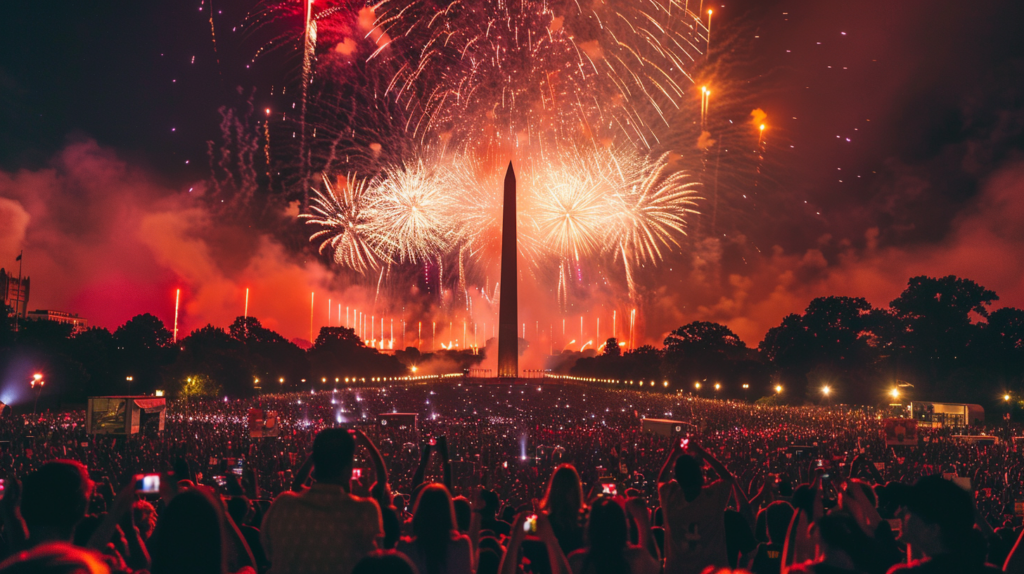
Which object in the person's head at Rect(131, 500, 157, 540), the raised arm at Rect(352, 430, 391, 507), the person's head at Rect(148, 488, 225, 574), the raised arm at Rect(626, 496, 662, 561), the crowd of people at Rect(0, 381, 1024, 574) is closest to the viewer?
the person's head at Rect(148, 488, 225, 574)

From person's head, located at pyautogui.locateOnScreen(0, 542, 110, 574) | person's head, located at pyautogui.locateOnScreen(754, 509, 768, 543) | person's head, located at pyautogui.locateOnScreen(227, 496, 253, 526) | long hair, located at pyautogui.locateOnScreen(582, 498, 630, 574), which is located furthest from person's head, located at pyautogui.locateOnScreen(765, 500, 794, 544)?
person's head, located at pyautogui.locateOnScreen(0, 542, 110, 574)

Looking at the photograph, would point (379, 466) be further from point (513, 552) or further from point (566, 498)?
point (513, 552)

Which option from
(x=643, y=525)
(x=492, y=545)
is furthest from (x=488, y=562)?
(x=643, y=525)

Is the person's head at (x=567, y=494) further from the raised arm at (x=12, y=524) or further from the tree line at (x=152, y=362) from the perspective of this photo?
the tree line at (x=152, y=362)

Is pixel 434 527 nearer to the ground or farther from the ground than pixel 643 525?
farther from the ground

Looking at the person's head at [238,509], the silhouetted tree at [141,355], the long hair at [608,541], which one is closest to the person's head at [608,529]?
the long hair at [608,541]

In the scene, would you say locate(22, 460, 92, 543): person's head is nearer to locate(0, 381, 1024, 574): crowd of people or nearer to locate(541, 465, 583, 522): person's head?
locate(0, 381, 1024, 574): crowd of people
